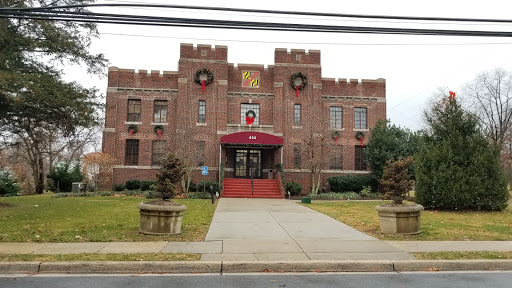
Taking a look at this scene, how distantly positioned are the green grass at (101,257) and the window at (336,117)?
2464 centimetres

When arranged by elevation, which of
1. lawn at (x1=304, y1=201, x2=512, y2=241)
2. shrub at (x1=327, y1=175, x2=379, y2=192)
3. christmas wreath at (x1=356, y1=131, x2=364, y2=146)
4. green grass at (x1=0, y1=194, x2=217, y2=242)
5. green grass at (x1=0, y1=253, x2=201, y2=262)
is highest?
christmas wreath at (x1=356, y1=131, x2=364, y2=146)

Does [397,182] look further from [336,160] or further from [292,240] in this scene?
[336,160]

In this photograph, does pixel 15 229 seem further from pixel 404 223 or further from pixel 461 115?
pixel 461 115

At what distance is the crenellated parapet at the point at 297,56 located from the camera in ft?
98.7

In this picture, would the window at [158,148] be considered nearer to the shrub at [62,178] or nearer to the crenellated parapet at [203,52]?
the crenellated parapet at [203,52]

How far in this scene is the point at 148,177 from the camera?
28516 millimetres

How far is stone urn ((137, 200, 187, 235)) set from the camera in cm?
983

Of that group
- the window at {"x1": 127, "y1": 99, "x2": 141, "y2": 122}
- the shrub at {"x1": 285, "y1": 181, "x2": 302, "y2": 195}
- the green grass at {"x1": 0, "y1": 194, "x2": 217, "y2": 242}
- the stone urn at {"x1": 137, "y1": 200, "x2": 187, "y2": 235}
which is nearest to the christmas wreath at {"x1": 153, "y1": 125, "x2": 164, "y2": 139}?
the window at {"x1": 127, "y1": 99, "x2": 141, "y2": 122}

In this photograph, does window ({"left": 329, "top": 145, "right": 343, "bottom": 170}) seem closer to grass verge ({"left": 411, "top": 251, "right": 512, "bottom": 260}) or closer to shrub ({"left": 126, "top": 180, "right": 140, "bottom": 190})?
shrub ({"left": 126, "top": 180, "right": 140, "bottom": 190})

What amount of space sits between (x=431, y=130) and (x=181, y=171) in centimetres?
1339

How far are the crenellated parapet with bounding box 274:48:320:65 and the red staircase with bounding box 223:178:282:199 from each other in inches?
377

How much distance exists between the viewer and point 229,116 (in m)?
29.7

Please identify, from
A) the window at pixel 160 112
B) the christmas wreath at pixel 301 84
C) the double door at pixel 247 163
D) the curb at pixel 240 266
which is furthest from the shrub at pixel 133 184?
the curb at pixel 240 266

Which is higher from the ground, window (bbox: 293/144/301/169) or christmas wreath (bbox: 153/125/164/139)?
christmas wreath (bbox: 153/125/164/139)
